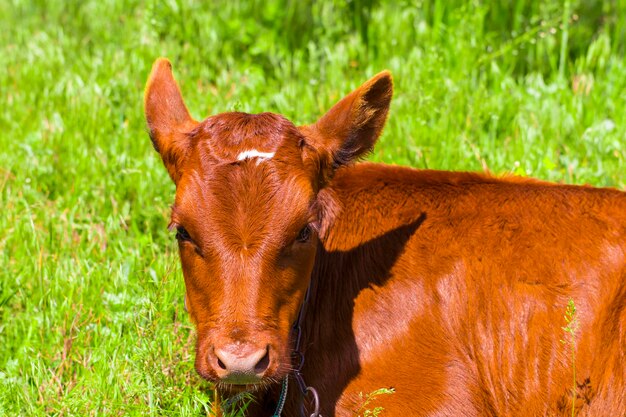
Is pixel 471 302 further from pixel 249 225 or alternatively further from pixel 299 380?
pixel 249 225

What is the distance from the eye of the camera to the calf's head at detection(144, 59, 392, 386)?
427 centimetres

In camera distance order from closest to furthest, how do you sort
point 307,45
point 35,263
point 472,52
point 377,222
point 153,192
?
1. point 377,222
2. point 35,263
3. point 153,192
4. point 472,52
5. point 307,45

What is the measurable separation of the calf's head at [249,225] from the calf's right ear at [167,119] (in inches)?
0.6

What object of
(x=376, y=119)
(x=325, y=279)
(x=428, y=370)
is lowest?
(x=428, y=370)

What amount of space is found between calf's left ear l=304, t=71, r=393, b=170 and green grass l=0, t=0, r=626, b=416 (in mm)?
1299

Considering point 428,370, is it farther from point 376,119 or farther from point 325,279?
point 376,119

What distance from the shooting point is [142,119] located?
7.67 meters

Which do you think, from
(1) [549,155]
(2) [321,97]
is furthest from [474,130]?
(2) [321,97]

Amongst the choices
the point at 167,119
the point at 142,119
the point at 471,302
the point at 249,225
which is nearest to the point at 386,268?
the point at 471,302

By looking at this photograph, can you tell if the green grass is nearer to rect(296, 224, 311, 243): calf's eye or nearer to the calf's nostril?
the calf's nostril

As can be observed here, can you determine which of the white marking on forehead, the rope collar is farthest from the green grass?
the white marking on forehead

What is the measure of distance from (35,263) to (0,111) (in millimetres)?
2157

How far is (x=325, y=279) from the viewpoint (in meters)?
5.13

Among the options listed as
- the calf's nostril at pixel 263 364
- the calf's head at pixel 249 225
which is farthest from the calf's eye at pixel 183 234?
the calf's nostril at pixel 263 364
